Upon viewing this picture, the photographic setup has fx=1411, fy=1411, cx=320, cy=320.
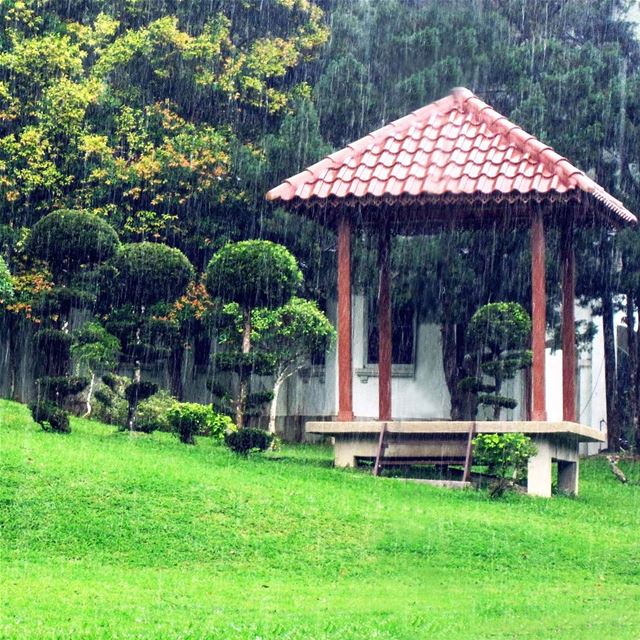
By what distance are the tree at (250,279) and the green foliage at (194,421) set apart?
0.36 m

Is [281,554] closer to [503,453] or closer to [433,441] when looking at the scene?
[503,453]

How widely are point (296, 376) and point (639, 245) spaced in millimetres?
8844

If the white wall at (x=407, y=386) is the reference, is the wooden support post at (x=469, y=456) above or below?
below

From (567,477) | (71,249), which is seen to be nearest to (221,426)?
(71,249)

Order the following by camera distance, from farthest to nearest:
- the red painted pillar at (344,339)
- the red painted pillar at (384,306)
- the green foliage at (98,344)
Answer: the red painted pillar at (384,306) → the green foliage at (98,344) → the red painted pillar at (344,339)

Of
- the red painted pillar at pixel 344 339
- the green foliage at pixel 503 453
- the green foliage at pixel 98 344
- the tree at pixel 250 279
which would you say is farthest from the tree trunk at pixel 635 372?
the green foliage at pixel 98 344

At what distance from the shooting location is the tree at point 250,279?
22297mm

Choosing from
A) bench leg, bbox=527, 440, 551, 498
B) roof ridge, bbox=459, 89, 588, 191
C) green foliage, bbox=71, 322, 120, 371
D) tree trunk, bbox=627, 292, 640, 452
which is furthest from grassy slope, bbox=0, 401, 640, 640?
tree trunk, bbox=627, 292, 640, 452

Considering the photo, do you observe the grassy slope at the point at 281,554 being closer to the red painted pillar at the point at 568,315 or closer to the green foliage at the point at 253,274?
the red painted pillar at the point at 568,315

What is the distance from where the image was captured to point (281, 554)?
15.4 m

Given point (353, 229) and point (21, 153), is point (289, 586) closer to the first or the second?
point (353, 229)

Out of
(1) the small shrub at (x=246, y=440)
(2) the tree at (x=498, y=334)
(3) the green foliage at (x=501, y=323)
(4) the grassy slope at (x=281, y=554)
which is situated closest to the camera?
(4) the grassy slope at (x=281, y=554)

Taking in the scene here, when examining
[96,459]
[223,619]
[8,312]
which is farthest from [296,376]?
[223,619]

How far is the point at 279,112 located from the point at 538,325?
1284 centimetres
